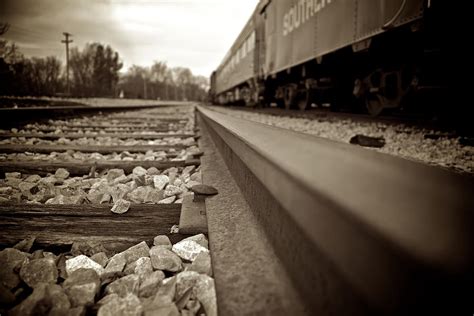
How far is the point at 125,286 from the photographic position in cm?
74

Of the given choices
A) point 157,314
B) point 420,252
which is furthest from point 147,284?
point 420,252

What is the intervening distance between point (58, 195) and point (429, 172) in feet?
4.84

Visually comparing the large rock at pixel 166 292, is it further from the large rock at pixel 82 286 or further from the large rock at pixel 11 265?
the large rock at pixel 11 265

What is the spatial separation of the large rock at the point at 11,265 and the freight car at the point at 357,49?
11.3 ft

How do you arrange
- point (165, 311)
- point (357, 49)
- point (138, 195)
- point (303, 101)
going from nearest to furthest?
point (165, 311) → point (138, 195) → point (357, 49) → point (303, 101)

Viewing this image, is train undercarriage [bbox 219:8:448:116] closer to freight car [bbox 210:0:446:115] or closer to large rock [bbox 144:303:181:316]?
freight car [bbox 210:0:446:115]

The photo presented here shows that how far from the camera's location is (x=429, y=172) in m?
0.45

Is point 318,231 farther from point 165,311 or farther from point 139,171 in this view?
point 139,171

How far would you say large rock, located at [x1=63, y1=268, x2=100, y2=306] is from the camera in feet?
2.17

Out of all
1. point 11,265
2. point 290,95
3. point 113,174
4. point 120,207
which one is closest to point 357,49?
point 113,174

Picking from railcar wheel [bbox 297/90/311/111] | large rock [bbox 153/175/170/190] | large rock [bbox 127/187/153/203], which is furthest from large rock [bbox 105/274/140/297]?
railcar wheel [bbox 297/90/311/111]

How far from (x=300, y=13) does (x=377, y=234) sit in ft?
22.3

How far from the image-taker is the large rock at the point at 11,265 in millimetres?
712

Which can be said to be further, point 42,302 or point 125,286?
point 125,286
